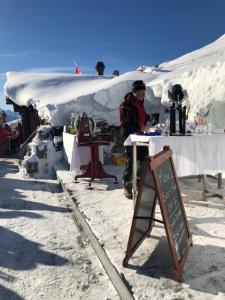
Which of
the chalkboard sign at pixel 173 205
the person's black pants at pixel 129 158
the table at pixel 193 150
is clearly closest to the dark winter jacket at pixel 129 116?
the person's black pants at pixel 129 158

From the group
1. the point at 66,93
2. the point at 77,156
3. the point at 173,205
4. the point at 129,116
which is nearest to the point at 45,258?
the point at 173,205

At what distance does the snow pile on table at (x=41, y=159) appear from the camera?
352 inches

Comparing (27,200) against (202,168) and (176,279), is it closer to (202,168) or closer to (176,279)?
(202,168)

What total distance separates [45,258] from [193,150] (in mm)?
2253

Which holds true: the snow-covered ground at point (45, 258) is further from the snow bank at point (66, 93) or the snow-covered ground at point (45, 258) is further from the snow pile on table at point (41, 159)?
the snow bank at point (66, 93)

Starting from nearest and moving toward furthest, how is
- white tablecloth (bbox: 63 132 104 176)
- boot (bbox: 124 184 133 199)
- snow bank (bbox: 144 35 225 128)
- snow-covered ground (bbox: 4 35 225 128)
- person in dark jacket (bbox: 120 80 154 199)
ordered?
1. person in dark jacket (bbox: 120 80 154 199)
2. boot (bbox: 124 184 133 199)
3. white tablecloth (bbox: 63 132 104 176)
4. snow bank (bbox: 144 35 225 128)
5. snow-covered ground (bbox: 4 35 225 128)

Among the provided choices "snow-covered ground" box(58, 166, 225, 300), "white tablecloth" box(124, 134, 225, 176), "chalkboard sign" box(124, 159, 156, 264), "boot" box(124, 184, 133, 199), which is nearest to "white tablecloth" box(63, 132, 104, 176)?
"snow-covered ground" box(58, 166, 225, 300)

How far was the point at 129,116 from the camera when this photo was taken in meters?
5.46

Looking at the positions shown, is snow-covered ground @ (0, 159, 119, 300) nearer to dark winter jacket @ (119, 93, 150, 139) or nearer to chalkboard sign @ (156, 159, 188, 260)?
chalkboard sign @ (156, 159, 188, 260)

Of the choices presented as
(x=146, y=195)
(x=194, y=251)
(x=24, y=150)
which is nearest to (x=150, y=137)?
(x=146, y=195)

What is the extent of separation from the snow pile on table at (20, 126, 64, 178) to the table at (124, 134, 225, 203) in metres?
4.70

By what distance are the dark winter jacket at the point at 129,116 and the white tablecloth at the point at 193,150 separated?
71 cm

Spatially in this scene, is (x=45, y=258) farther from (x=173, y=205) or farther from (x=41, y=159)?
(x=41, y=159)

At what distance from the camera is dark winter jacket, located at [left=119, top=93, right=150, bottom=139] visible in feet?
17.9
